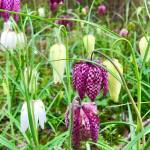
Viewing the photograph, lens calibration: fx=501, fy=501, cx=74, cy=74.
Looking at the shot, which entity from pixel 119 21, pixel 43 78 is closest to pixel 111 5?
pixel 119 21

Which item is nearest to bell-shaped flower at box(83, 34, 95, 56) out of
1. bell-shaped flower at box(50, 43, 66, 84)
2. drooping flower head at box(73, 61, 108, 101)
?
bell-shaped flower at box(50, 43, 66, 84)

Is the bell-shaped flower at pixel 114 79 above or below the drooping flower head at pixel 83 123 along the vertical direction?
above

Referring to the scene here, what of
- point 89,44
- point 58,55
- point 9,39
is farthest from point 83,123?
Answer: point 9,39

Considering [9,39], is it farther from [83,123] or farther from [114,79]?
[83,123]

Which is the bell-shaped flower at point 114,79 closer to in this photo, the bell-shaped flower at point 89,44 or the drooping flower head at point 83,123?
the drooping flower head at point 83,123

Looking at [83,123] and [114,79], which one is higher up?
[114,79]

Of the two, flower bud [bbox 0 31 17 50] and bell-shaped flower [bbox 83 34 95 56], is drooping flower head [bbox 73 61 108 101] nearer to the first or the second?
bell-shaped flower [bbox 83 34 95 56]

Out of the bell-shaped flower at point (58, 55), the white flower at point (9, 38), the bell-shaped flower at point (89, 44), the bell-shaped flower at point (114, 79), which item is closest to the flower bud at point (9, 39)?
the white flower at point (9, 38)

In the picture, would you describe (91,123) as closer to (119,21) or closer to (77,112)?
(77,112)
